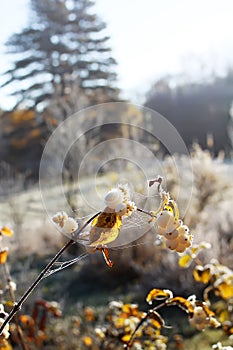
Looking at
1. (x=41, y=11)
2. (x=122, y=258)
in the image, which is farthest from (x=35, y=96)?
(x=122, y=258)

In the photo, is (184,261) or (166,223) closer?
(166,223)

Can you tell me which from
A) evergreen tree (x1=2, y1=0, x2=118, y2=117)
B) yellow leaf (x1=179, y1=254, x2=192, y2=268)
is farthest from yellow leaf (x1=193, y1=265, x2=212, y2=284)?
evergreen tree (x1=2, y1=0, x2=118, y2=117)

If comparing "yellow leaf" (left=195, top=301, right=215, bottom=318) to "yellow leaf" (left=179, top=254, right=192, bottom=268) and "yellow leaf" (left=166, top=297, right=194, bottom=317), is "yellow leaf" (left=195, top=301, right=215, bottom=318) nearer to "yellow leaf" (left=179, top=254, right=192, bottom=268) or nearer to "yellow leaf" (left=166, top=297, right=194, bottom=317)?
"yellow leaf" (left=166, top=297, right=194, bottom=317)

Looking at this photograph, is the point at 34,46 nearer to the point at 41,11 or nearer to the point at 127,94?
the point at 41,11

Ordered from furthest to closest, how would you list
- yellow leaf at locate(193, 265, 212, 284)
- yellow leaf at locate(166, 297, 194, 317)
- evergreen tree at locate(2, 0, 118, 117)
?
evergreen tree at locate(2, 0, 118, 117) → yellow leaf at locate(193, 265, 212, 284) → yellow leaf at locate(166, 297, 194, 317)

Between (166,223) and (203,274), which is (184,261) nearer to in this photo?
(203,274)

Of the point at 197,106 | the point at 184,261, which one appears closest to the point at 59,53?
the point at 197,106

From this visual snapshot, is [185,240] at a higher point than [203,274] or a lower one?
higher

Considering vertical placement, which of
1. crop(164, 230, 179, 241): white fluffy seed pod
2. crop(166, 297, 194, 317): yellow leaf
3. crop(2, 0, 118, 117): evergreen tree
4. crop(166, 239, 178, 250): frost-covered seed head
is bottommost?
crop(166, 297, 194, 317): yellow leaf
